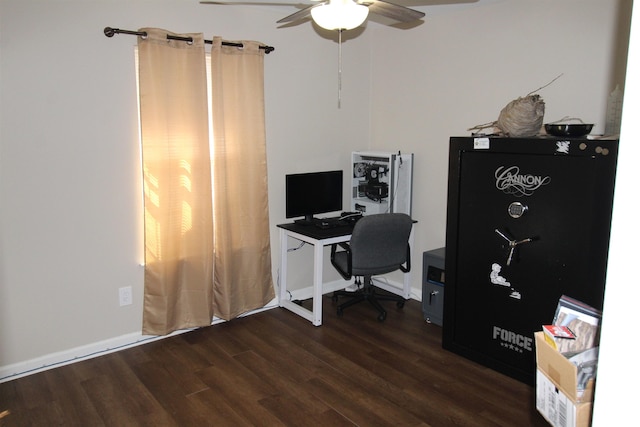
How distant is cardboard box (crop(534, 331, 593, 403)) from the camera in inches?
47.4

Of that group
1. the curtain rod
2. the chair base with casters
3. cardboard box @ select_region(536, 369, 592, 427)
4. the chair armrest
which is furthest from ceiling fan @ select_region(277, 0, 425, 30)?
the chair base with casters

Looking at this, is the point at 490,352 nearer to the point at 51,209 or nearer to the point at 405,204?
the point at 405,204

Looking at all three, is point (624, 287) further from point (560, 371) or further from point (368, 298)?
point (368, 298)

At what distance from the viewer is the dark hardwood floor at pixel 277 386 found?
9.29 ft

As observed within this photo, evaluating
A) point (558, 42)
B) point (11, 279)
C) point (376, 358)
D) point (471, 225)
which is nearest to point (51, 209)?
point (11, 279)

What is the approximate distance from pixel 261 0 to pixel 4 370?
2.95 metres

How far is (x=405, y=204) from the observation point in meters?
4.62

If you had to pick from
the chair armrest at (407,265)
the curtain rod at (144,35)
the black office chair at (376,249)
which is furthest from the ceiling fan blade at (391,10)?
the chair armrest at (407,265)

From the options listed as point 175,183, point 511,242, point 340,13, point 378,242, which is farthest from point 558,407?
point 175,183

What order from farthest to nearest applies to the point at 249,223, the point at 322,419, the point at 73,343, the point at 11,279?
the point at 249,223, the point at 73,343, the point at 11,279, the point at 322,419

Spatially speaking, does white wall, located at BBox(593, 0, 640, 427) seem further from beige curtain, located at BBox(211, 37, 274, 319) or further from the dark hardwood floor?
beige curtain, located at BBox(211, 37, 274, 319)

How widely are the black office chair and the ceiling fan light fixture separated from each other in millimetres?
1812

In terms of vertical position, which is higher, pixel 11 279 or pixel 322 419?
pixel 11 279

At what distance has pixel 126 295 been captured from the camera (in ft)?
12.0
